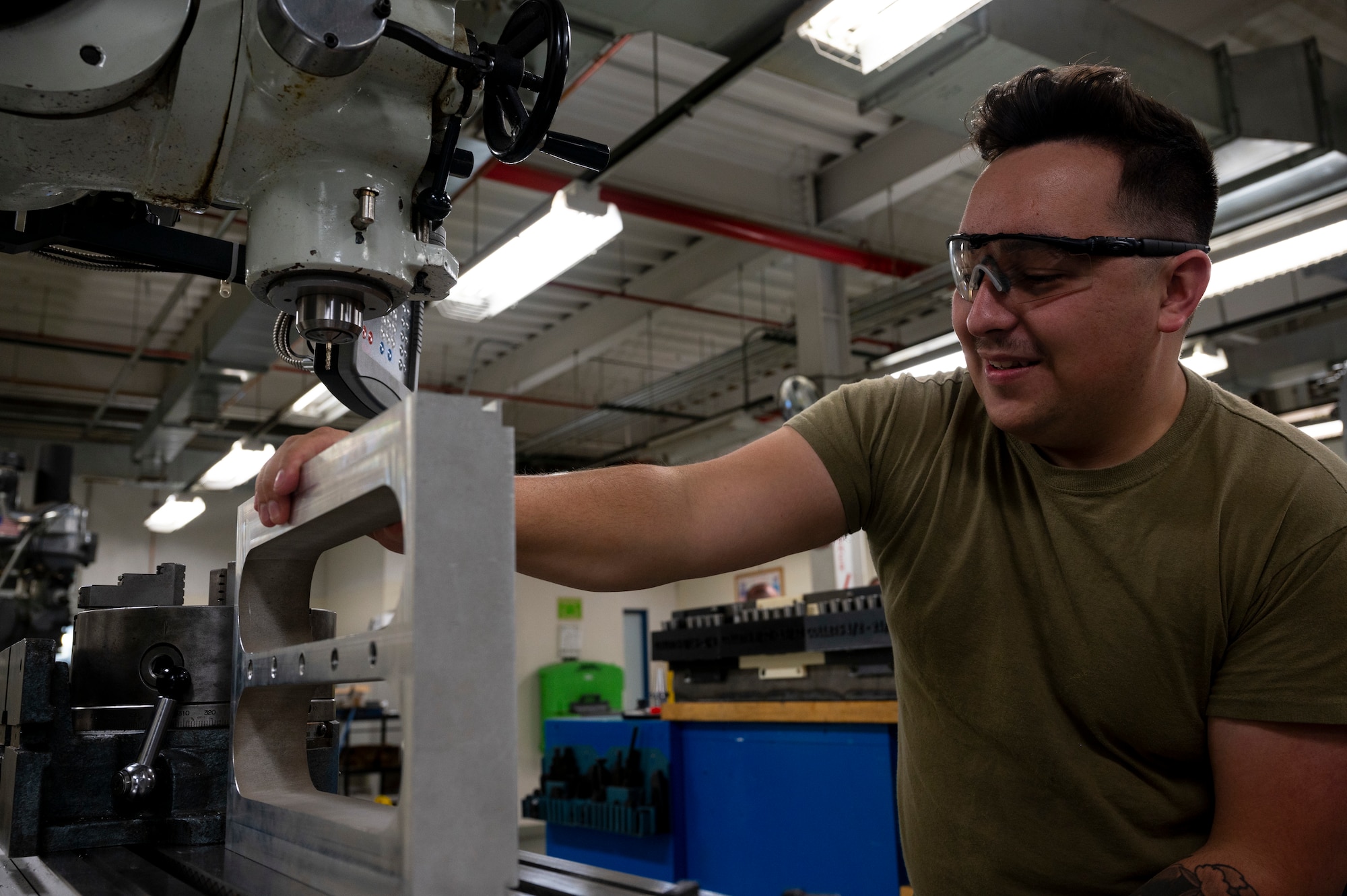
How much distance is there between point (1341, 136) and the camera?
327 centimetres

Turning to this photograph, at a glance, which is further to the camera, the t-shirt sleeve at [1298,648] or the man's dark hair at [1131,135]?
the man's dark hair at [1131,135]

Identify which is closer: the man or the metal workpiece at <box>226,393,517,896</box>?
the metal workpiece at <box>226,393,517,896</box>

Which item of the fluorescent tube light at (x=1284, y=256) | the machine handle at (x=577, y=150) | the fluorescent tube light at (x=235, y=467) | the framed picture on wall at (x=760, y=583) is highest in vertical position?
the fluorescent tube light at (x=1284, y=256)

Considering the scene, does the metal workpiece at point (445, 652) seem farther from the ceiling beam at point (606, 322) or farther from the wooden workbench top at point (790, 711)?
the ceiling beam at point (606, 322)

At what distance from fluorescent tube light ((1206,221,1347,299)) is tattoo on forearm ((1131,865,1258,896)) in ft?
9.05

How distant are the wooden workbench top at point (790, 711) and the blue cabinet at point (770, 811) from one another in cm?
3

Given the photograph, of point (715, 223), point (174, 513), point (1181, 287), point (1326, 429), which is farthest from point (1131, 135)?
point (174, 513)

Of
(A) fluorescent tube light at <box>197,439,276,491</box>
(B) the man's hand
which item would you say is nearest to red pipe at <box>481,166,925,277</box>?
(A) fluorescent tube light at <box>197,439,276,491</box>

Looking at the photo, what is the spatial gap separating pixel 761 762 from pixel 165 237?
2.12m

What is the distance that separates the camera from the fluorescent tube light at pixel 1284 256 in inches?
118

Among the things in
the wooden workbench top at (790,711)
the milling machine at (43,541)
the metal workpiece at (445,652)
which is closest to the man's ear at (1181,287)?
the metal workpiece at (445,652)

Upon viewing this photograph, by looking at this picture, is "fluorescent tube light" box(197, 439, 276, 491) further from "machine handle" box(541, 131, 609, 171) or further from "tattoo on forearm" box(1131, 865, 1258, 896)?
"tattoo on forearm" box(1131, 865, 1258, 896)

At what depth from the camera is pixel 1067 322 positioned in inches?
37.9

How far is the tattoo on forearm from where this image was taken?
2.71 feet
